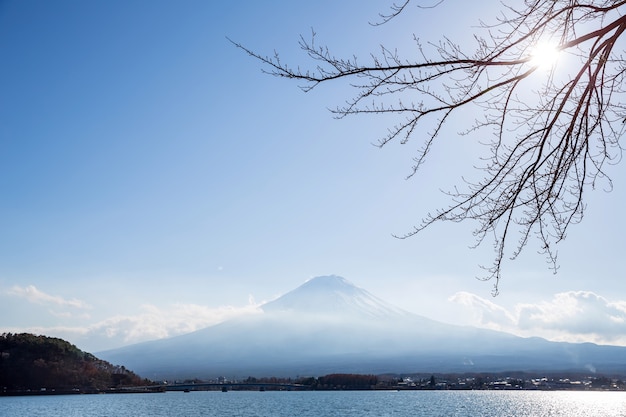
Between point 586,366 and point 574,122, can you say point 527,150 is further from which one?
point 586,366

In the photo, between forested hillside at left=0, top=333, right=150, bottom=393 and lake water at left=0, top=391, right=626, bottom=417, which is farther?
forested hillside at left=0, top=333, right=150, bottom=393

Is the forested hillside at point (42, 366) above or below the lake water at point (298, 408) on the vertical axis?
above

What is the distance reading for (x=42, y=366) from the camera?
7962 cm

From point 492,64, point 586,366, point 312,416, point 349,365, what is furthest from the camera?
point 586,366

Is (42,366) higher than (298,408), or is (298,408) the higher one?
(42,366)

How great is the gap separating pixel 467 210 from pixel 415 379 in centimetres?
14541

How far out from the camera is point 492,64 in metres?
3.25

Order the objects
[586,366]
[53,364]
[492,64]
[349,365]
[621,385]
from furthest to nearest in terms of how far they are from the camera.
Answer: [586,366], [349,365], [621,385], [53,364], [492,64]

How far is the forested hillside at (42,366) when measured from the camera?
76.3 m

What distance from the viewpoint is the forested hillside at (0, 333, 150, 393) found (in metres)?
76.3

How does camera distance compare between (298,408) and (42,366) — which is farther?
(42,366)

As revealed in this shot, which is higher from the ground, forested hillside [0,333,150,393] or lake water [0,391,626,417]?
forested hillside [0,333,150,393]

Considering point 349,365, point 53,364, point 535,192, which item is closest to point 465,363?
point 349,365

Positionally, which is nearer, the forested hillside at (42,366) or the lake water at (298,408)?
the lake water at (298,408)
